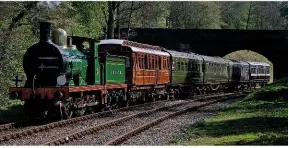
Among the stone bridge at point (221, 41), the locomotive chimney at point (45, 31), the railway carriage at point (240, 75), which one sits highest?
the stone bridge at point (221, 41)

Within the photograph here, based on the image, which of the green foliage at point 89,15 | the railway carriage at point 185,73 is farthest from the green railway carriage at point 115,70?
the green foliage at point 89,15

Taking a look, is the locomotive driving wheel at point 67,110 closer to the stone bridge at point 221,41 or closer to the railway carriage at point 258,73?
the railway carriage at point 258,73

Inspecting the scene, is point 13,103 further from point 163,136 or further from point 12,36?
point 163,136

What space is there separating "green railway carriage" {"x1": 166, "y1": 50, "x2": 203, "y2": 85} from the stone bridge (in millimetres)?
18201

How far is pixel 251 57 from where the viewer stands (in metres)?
79.0

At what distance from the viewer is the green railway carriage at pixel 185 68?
30750 millimetres

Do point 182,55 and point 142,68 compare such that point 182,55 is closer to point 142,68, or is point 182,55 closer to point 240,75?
point 142,68

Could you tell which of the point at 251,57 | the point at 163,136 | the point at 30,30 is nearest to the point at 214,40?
the point at 251,57

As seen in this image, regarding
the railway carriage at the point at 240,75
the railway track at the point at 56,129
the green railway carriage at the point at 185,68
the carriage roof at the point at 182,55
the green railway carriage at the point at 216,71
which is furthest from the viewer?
the railway carriage at the point at 240,75

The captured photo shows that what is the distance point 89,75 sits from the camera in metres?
19.1

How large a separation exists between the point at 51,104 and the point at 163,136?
15.6 feet

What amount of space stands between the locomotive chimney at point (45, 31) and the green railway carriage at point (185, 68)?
538 inches

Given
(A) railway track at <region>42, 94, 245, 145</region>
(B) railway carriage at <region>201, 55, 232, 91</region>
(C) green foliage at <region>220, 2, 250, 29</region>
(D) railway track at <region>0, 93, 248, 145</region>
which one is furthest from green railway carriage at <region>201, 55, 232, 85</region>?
(C) green foliage at <region>220, 2, 250, 29</region>

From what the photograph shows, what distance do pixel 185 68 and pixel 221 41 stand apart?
77.4 ft
